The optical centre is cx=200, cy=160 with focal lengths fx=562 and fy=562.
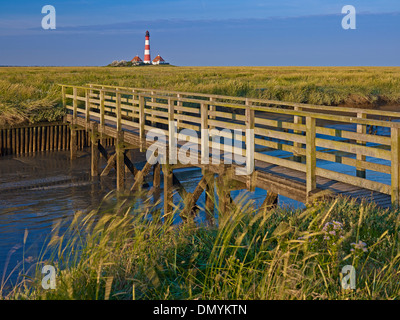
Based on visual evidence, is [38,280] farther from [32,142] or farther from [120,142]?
[32,142]

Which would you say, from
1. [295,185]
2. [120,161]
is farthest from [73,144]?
[295,185]

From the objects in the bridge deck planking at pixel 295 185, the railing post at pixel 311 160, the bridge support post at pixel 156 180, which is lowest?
the bridge support post at pixel 156 180

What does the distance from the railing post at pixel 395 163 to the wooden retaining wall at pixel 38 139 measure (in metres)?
14.4

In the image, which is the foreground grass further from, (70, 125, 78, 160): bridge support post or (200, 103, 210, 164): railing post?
(70, 125, 78, 160): bridge support post

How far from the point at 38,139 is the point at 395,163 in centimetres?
1582

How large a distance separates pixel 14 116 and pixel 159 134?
8.74 m

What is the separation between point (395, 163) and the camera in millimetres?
6719

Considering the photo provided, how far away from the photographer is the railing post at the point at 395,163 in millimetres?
6660

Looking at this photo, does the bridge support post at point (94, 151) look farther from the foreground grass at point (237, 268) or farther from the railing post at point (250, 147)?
the foreground grass at point (237, 268)

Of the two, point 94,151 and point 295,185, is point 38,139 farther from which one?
point 295,185

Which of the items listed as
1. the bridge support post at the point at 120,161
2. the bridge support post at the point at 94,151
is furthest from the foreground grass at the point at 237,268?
the bridge support post at the point at 94,151

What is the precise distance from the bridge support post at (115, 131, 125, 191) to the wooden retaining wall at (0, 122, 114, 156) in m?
5.25

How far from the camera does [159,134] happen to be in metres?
13.8

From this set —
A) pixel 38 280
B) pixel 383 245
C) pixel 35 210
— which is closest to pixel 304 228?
pixel 383 245
